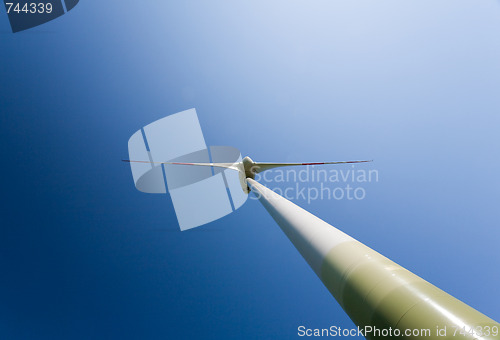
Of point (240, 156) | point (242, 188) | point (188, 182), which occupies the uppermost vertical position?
point (240, 156)

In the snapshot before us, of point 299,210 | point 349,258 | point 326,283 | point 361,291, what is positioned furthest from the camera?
point 299,210

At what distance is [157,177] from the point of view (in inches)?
1230

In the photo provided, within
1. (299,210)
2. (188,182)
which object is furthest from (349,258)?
(188,182)

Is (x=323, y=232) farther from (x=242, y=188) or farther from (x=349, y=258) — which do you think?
(x=242, y=188)

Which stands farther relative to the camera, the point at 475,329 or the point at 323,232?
the point at 323,232

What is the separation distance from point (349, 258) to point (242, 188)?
1012 inches

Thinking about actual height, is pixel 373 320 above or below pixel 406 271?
below

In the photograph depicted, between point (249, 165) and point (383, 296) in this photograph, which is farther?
point (249, 165)

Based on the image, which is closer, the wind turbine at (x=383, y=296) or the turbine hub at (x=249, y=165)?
the wind turbine at (x=383, y=296)

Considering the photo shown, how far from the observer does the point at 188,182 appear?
3120 cm

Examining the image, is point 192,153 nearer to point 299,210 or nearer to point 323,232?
point 299,210

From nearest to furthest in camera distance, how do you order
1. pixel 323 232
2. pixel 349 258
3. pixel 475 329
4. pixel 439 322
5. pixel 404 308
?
pixel 475 329, pixel 439 322, pixel 404 308, pixel 349 258, pixel 323 232

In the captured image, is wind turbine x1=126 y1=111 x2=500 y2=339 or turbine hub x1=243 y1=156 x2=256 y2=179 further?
turbine hub x1=243 y1=156 x2=256 y2=179

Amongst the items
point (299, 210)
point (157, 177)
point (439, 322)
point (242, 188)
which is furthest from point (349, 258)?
point (157, 177)
